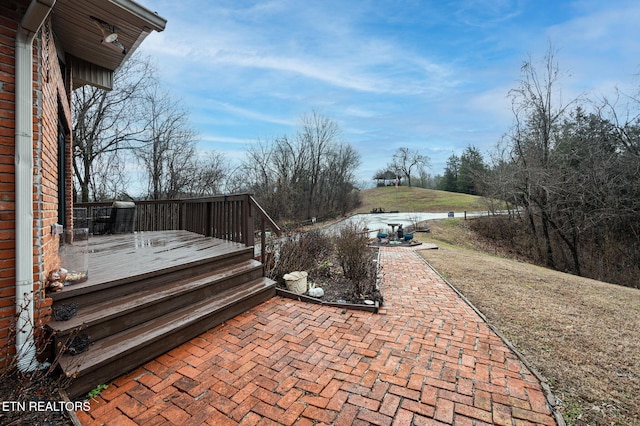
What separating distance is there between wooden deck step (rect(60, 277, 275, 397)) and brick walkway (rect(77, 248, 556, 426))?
95mm

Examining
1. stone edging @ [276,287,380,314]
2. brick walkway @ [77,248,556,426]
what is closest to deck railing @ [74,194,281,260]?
stone edging @ [276,287,380,314]

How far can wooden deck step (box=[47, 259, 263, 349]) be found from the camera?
2.21 m

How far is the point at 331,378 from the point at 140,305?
1.83m

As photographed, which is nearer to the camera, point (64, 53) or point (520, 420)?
point (520, 420)

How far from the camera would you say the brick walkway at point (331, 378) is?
190 centimetres

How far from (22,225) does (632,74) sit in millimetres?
16759

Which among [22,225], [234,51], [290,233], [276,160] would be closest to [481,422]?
[22,225]

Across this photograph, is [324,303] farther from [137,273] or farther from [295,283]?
[137,273]

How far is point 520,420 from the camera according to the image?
1.89 metres

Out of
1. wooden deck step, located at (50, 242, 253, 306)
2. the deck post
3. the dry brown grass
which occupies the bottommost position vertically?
the dry brown grass

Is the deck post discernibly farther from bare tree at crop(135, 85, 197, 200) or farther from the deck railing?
bare tree at crop(135, 85, 197, 200)

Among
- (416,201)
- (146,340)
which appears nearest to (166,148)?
(146,340)

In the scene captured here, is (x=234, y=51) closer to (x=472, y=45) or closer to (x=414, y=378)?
(x=472, y=45)

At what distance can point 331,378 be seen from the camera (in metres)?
2.30
